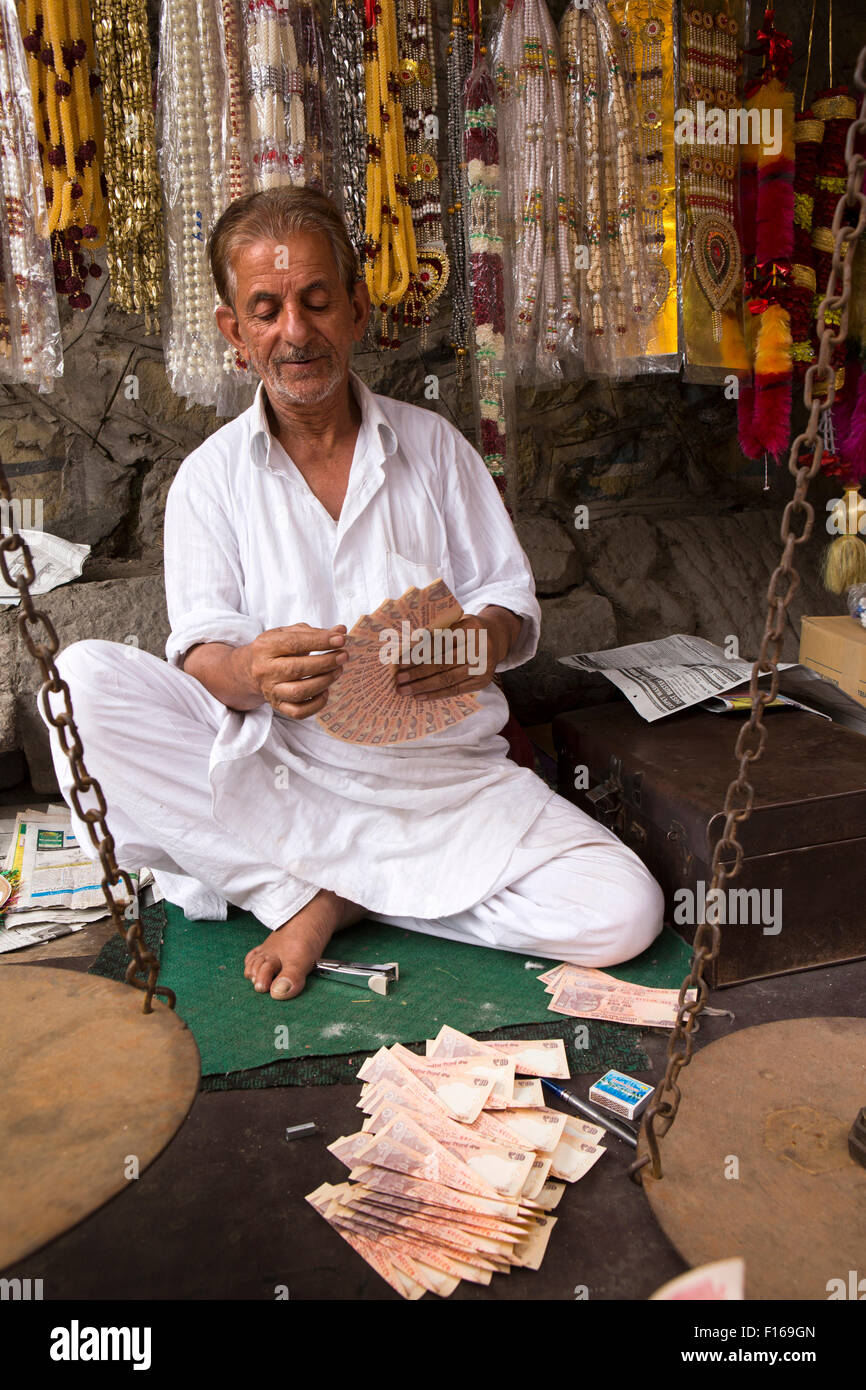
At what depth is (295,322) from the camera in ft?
7.06

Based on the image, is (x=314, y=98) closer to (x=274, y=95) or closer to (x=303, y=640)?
(x=274, y=95)

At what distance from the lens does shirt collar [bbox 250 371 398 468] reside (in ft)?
7.61

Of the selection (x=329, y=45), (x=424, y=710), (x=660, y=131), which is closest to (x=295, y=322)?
(x=424, y=710)

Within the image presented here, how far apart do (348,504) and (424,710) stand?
20.3 inches

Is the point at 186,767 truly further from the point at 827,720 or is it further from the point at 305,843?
the point at 827,720

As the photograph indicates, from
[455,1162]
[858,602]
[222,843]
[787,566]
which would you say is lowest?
[455,1162]

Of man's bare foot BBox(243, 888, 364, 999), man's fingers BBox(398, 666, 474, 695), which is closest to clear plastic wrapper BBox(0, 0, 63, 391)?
man's fingers BBox(398, 666, 474, 695)

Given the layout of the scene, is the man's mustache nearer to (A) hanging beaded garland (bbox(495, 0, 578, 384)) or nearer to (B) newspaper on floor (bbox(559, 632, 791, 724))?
(A) hanging beaded garland (bbox(495, 0, 578, 384))

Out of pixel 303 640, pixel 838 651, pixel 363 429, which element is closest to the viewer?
pixel 303 640

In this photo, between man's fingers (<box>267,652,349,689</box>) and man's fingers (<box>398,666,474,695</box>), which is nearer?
man's fingers (<box>267,652,349,689</box>)

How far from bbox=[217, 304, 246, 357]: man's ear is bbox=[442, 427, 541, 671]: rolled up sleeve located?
531mm

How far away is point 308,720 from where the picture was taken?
2.28 metres

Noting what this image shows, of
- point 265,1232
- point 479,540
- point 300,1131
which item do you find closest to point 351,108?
point 479,540

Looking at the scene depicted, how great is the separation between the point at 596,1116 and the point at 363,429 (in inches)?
60.8
